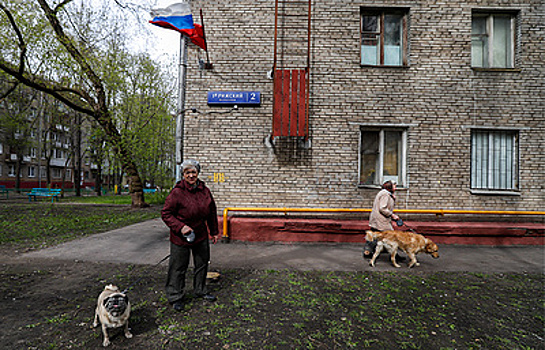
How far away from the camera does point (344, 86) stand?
6.83 meters

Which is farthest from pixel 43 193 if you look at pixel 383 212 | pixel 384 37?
pixel 384 37

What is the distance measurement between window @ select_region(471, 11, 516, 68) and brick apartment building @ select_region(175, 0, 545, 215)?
26cm

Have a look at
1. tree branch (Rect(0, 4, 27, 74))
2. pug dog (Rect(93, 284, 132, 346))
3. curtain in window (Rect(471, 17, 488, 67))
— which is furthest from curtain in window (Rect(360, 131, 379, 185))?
tree branch (Rect(0, 4, 27, 74))

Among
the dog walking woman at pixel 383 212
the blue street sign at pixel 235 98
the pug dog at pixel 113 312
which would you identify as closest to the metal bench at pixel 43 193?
the blue street sign at pixel 235 98

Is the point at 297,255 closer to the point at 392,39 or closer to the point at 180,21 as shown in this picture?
the point at 180,21

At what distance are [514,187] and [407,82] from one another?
4.05m

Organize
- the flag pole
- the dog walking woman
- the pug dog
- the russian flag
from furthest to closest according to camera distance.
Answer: the flag pole
the russian flag
the dog walking woman
the pug dog

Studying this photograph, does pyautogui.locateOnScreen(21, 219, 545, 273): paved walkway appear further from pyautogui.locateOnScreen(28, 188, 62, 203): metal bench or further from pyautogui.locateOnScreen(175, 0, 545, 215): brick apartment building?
pyautogui.locateOnScreen(28, 188, 62, 203): metal bench

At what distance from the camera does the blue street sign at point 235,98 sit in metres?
6.75

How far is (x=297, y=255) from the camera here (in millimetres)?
5496

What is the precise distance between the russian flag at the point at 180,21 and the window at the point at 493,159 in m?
7.71

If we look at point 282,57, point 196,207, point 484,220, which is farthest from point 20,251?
point 484,220

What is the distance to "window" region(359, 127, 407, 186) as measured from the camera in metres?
6.96

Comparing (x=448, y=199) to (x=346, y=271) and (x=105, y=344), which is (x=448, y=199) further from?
(x=105, y=344)
